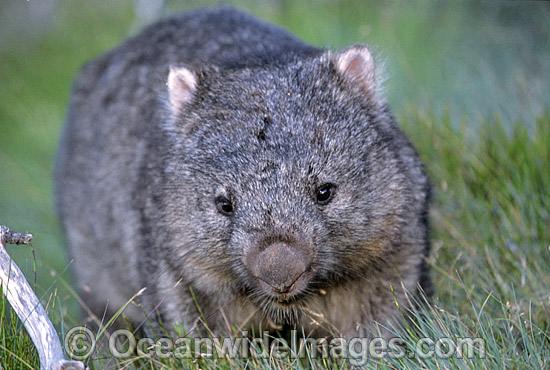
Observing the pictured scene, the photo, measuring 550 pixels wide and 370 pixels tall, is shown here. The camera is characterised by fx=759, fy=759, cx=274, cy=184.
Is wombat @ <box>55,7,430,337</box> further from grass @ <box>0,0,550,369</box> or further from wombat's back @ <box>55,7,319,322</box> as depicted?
grass @ <box>0,0,550,369</box>

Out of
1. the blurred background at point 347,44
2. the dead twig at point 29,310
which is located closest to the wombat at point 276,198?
the dead twig at point 29,310

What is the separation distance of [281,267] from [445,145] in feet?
10.3

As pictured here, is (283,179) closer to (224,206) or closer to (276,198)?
(276,198)

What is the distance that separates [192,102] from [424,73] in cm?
444

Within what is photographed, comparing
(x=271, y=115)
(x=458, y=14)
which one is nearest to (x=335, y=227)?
(x=271, y=115)

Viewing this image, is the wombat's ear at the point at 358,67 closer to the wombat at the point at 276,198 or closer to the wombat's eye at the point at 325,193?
the wombat at the point at 276,198

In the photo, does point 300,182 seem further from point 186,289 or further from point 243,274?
point 186,289

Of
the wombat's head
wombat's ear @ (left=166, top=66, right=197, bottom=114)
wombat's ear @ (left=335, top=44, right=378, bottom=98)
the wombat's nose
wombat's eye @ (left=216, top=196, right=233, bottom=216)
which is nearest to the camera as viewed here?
the wombat's nose

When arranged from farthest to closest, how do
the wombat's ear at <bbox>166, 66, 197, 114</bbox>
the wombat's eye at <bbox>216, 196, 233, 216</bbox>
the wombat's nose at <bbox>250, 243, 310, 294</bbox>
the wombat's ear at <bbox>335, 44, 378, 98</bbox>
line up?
the wombat's ear at <bbox>166, 66, 197, 114</bbox> → the wombat's ear at <bbox>335, 44, 378, 98</bbox> → the wombat's eye at <bbox>216, 196, 233, 216</bbox> → the wombat's nose at <bbox>250, 243, 310, 294</bbox>

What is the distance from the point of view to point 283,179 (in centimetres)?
364

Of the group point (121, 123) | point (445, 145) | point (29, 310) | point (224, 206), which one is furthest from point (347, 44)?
point (29, 310)

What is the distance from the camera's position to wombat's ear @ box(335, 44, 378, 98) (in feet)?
13.6

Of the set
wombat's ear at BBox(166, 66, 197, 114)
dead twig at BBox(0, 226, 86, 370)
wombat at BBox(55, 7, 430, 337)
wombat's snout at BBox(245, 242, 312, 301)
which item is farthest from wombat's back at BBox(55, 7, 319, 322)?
wombat's snout at BBox(245, 242, 312, 301)

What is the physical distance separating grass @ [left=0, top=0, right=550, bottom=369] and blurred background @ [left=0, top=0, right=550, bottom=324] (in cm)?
2
